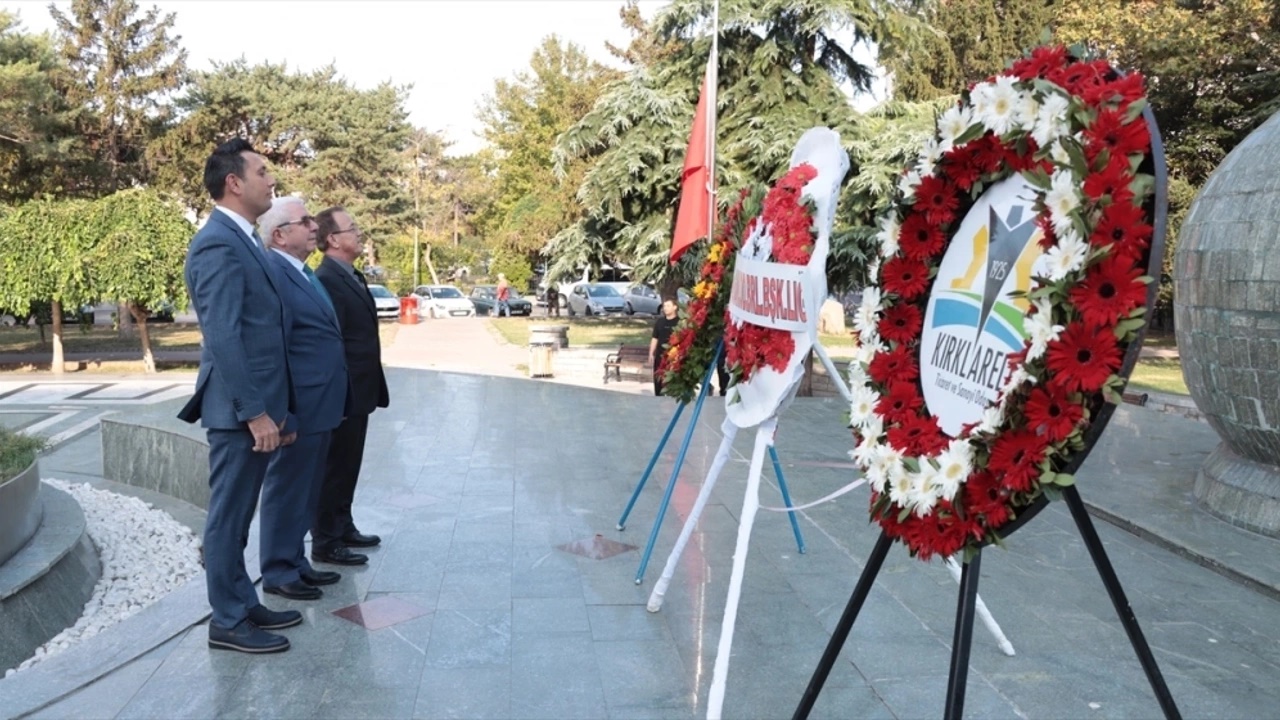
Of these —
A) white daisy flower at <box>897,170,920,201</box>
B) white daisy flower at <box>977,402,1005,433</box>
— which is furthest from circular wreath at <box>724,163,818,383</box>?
white daisy flower at <box>977,402,1005,433</box>

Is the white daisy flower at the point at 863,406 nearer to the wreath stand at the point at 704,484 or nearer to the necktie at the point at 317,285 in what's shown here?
the wreath stand at the point at 704,484

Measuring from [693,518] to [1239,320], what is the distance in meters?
3.91

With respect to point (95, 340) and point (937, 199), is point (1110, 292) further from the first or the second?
point (95, 340)

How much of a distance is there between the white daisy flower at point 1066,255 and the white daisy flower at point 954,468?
1.61 ft

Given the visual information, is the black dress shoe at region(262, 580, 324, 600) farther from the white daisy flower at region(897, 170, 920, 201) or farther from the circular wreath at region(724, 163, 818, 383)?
the white daisy flower at region(897, 170, 920, 201)

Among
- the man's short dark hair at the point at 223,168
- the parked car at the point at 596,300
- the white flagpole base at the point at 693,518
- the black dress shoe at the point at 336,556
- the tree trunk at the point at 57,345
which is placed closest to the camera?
the man's short dark hair at the point at 223,168

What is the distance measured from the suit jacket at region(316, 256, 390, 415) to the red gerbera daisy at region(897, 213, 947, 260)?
3.14 metres

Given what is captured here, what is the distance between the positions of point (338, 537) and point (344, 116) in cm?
4176

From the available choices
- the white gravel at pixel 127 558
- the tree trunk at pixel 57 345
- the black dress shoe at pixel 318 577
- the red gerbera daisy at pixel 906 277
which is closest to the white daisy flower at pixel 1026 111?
the red gerbera daisy at pixel 906 277

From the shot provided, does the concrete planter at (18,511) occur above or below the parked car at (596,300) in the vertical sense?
below

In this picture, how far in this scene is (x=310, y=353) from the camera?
476 centimetres

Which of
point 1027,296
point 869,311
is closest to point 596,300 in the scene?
point 869,311

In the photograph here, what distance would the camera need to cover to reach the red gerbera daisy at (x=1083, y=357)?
228cm

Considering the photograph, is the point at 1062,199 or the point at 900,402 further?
the point at 900,402
